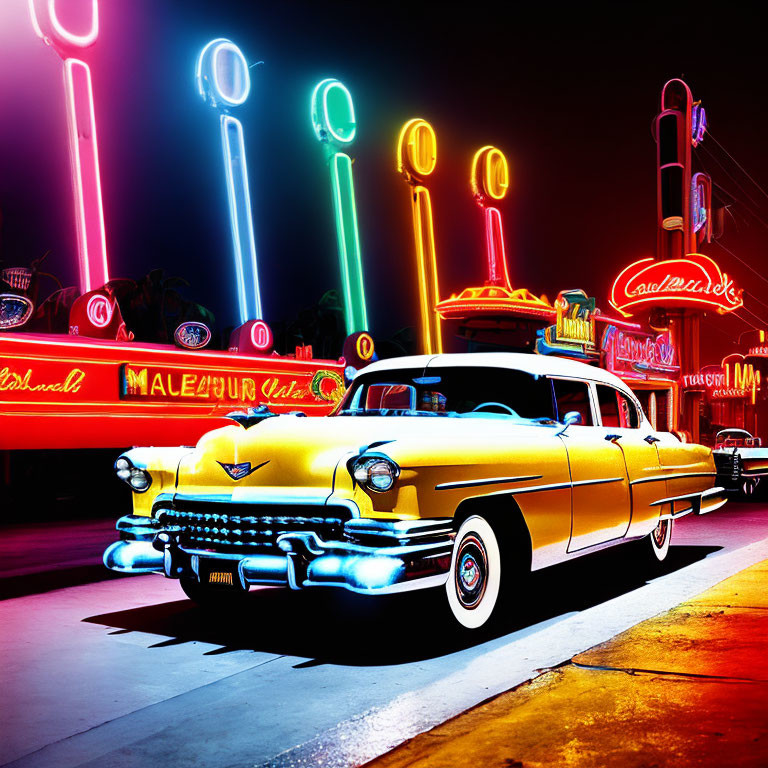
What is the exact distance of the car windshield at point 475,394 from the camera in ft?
21.9

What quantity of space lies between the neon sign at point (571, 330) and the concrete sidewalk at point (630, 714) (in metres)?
20.0

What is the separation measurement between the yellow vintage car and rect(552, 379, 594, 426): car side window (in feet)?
0.06

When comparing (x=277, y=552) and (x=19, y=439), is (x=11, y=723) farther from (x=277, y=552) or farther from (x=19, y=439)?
(x=19, y=439)

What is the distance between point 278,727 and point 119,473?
2.63m

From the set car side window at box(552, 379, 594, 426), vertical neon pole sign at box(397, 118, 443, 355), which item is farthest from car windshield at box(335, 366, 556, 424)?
vertical neon pole sign at box(397, 118, 443, 355)

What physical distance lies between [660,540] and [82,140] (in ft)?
49.5

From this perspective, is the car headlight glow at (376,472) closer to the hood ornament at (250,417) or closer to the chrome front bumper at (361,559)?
the chrome front bumper at (361,559)

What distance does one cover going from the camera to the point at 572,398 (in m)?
7.13

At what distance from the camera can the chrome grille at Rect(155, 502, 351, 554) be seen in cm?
502

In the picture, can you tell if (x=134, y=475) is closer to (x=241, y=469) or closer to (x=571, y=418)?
(x=241, y=469)

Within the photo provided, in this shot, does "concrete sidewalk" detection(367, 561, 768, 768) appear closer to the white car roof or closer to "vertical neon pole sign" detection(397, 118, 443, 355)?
the white car roof

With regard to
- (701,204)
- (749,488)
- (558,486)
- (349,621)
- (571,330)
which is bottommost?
(749,488)

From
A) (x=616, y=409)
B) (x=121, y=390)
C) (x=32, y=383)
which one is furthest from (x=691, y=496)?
(x=121, y=390)

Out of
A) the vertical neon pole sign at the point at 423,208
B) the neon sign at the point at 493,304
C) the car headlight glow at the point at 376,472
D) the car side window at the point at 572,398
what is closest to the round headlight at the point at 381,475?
the car headlight glow at the point at 376,472
